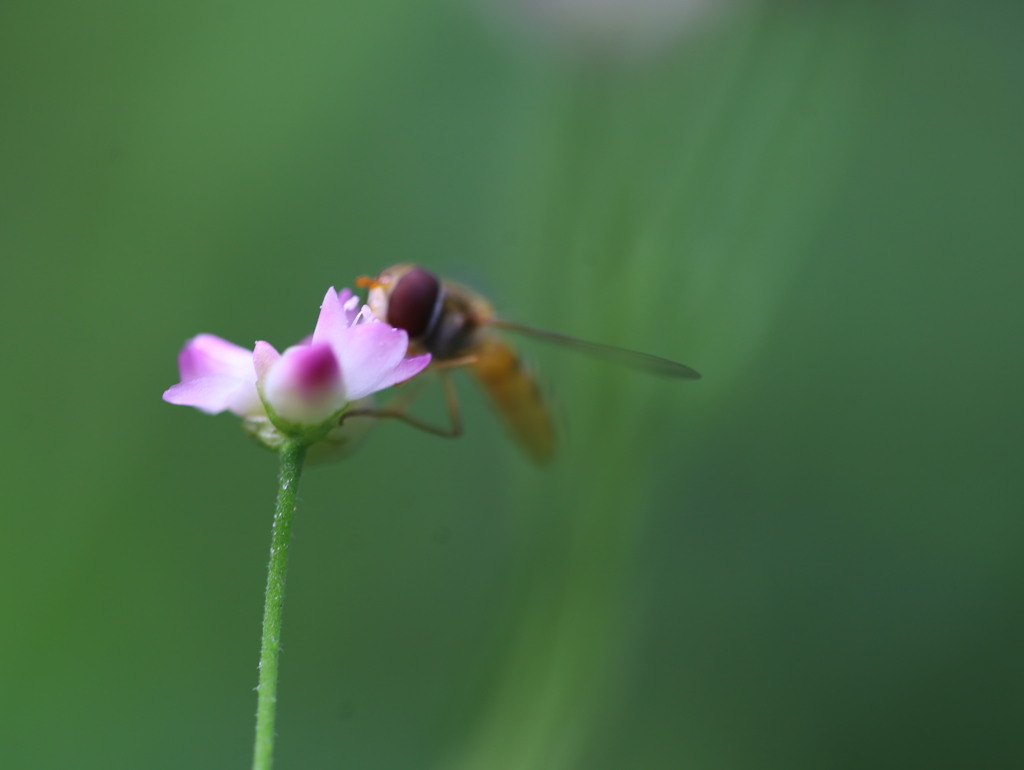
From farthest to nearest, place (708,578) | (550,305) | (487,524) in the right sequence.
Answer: (487,524), (708,578), (550,305)

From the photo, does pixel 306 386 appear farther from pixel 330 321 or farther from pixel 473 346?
pixel 473 346

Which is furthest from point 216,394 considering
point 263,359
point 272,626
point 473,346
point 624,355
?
point 473,346

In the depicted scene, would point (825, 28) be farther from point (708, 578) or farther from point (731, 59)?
point (708, 578)

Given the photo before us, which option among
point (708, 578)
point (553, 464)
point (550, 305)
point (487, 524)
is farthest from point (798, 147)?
point (487, 524)

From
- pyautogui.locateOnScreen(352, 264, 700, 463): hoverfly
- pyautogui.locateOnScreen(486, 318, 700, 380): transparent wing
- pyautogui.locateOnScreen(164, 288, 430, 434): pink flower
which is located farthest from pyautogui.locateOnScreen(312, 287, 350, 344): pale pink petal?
pyautogui.locateOnScreen(486, 318, 700, 380): transparent wing

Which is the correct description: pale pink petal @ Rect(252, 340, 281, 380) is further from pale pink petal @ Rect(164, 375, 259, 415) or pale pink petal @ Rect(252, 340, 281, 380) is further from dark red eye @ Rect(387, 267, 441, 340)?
dark red eye @ Rect(387, 267, 441, 340)

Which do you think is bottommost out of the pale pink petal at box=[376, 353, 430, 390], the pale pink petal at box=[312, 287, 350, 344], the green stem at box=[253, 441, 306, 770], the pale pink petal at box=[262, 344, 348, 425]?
the green stem at box=[253, 441, 306, 770]
